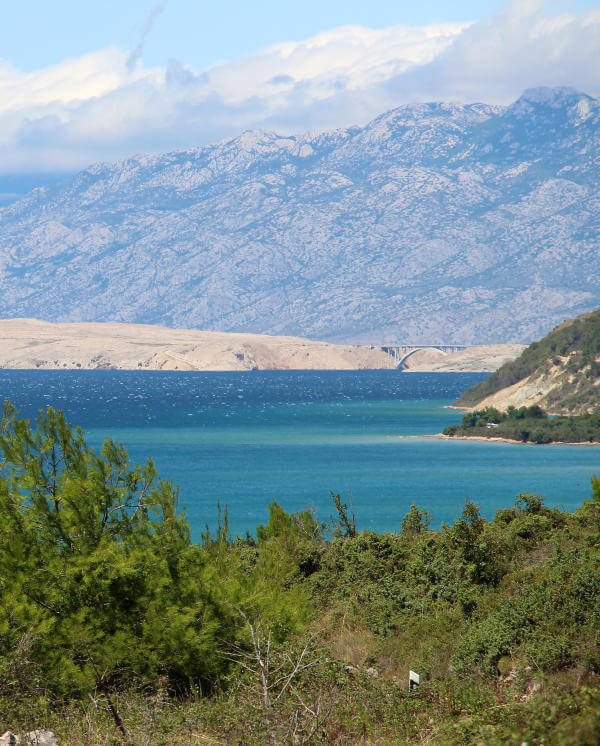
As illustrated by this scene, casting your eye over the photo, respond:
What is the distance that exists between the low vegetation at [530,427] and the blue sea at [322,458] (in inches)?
184

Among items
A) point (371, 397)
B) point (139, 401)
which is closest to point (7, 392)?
point (139, 401)

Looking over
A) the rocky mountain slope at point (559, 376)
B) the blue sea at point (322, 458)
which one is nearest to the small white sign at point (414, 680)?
the blue sea at point (322, 458)

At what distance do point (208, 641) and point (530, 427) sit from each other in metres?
105

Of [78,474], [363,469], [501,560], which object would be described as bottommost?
[363,469]

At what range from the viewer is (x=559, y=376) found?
130m

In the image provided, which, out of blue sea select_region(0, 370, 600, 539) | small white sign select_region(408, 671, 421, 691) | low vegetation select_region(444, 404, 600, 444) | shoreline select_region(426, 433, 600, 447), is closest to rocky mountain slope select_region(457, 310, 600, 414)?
low vegetation select_region(444, 404, 600, 444)

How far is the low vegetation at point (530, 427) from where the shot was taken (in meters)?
109

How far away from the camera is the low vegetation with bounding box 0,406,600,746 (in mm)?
10422

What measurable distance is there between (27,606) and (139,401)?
156 meters

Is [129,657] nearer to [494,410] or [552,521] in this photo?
[552,521]

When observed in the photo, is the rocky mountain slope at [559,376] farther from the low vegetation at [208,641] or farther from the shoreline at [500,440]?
the low vegetation at [208,641]

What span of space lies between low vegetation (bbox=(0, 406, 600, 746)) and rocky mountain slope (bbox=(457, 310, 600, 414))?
11051 centimetres

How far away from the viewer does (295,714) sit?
31.5ft

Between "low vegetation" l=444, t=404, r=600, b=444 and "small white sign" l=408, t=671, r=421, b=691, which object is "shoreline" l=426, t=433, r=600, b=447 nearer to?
"low vegetation" l=444, t=404, r=600, b=444
